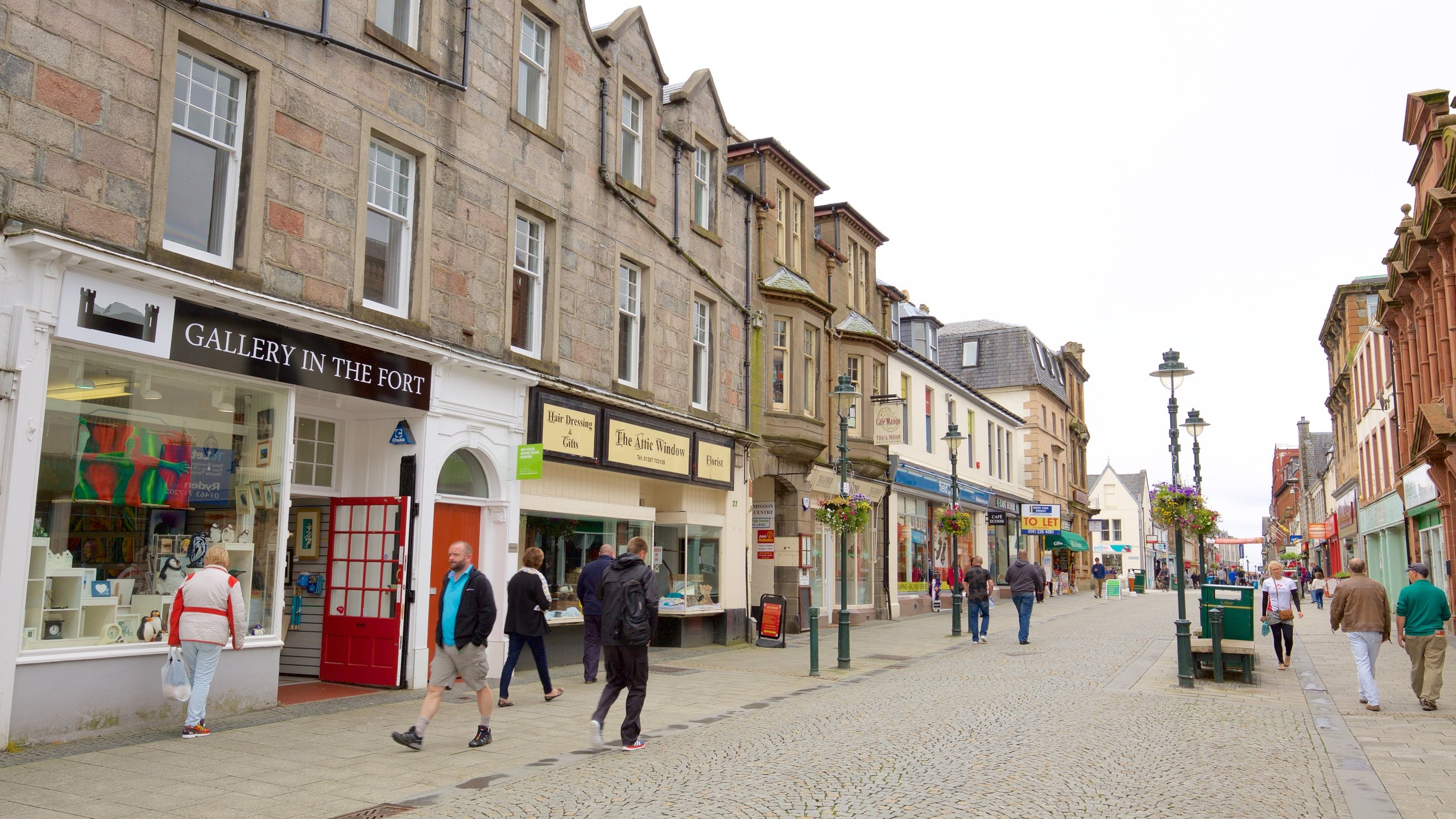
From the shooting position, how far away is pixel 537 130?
1501 centimetres

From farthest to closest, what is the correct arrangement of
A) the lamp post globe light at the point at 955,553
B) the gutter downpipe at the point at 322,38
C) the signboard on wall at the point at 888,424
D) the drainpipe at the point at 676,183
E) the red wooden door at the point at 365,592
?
the signboard on wall at the point at 888,424 → the lamp post globe light at the point at 955,553 → the drainpipe at the point at 676,183 → the red wooden door at the point at 365,592 → the gutter downpipe at the point at 322,38

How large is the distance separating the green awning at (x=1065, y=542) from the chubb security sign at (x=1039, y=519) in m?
2.90

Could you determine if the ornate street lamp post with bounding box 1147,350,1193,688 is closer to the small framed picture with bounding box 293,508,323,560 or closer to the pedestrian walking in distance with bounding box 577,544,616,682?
the pedestrian walking in distance with bounding box 577,544,616,682

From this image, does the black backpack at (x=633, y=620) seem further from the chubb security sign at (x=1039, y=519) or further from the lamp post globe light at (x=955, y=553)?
the chubb security sign at (x=1039, y=519)

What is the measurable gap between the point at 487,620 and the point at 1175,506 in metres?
12.7

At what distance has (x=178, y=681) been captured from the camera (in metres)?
9.20

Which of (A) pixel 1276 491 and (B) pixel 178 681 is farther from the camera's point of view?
(A) pixel 1276 491

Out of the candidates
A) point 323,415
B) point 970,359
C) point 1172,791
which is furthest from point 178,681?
point 970,359

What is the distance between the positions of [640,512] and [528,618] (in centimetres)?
570

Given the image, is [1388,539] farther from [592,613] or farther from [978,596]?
[592,613]

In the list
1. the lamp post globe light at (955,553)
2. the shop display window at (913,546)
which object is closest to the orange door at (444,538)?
the lamp post globe light at (955,553)

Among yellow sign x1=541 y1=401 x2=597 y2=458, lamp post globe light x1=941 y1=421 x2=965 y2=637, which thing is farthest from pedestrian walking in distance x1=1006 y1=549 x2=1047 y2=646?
yellow sign x1=541 y1=401 x2=597 y2=458

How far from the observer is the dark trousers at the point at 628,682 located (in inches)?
363

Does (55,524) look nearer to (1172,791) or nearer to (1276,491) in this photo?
(1172,791)
